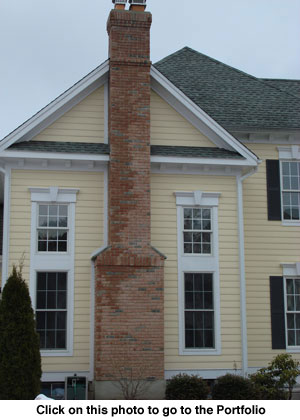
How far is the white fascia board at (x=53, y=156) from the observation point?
15586 millimetres

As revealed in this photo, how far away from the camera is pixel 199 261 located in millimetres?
16375

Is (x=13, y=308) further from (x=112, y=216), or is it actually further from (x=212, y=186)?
(x=212, y=186)

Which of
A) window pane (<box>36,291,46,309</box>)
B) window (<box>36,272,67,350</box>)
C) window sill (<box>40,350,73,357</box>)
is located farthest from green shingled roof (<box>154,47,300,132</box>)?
window sill (<box>40,350,73,357</box>)

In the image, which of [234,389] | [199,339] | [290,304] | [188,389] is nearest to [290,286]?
[290,304]

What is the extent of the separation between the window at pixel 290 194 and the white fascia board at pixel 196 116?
1.84m

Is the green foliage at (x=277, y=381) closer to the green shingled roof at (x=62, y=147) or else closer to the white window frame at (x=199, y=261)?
the white window frame at (x=199, y=261)

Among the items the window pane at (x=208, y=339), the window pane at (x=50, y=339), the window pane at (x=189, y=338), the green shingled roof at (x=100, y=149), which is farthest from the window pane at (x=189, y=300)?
the green shingled roof at (x=100, y=149)

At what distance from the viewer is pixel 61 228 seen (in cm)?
1586

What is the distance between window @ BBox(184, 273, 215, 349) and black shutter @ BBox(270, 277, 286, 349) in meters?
1.96

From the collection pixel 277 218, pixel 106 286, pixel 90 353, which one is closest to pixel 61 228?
pixel 106 286

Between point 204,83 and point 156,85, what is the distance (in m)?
3.46

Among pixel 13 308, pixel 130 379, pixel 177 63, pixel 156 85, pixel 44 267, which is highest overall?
pixel 177 63

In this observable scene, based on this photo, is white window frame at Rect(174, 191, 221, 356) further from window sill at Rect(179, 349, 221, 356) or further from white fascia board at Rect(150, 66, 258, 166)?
white fascia board at Rect(150, 66, 258, 166)

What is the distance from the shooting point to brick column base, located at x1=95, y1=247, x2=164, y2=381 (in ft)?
49.0
